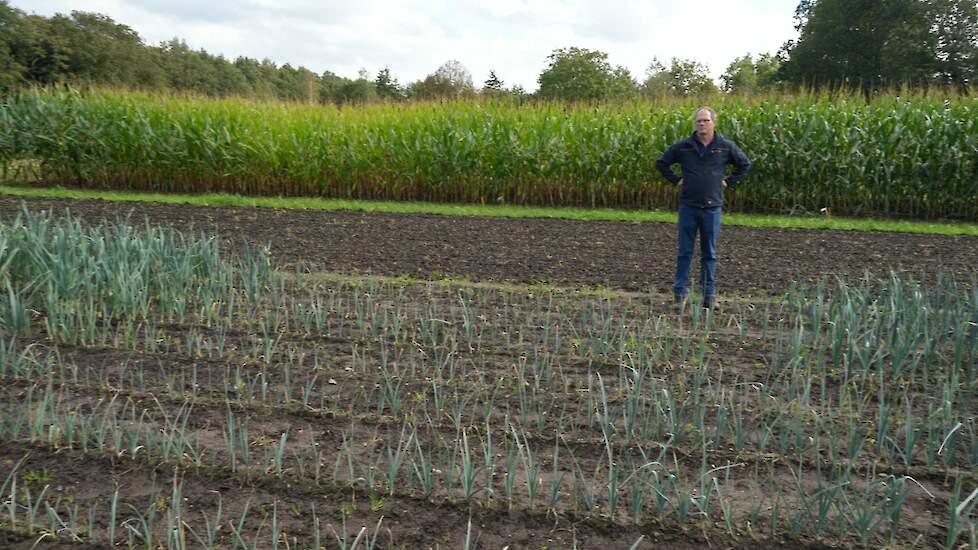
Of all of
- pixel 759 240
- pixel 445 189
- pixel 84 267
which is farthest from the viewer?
pixel 445 189

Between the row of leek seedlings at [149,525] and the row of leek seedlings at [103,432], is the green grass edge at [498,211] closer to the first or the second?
the row of leek seedlings at [103,432]

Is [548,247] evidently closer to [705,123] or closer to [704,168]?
[704,168]

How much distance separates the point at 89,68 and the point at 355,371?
32.0m

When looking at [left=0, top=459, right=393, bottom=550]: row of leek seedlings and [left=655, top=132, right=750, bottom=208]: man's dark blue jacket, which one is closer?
[left=0, top=459, right=393, bottom=550]: row of leek seedlings

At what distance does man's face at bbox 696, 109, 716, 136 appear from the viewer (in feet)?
24.3

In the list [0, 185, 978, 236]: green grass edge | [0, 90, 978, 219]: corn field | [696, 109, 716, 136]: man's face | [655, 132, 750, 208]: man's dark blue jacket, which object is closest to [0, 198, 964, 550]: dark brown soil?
[655, 132, 750, 208]: man's dark blue jacket

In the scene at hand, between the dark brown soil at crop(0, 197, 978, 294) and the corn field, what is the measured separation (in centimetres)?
278

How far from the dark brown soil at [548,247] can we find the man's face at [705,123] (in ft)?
6.08

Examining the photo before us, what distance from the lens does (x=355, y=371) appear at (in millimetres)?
5742

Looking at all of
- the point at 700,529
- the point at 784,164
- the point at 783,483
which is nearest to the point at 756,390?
the point at 783,483

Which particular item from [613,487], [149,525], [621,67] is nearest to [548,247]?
[613,487]

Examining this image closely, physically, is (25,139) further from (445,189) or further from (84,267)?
(84,267)

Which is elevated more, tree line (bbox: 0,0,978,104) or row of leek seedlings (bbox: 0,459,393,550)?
tree line (bbox: 0,0,978,104)

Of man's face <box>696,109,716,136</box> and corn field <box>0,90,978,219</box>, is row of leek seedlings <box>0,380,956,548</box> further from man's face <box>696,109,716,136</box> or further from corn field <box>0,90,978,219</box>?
corn field <box>0,90,978,219</box>
